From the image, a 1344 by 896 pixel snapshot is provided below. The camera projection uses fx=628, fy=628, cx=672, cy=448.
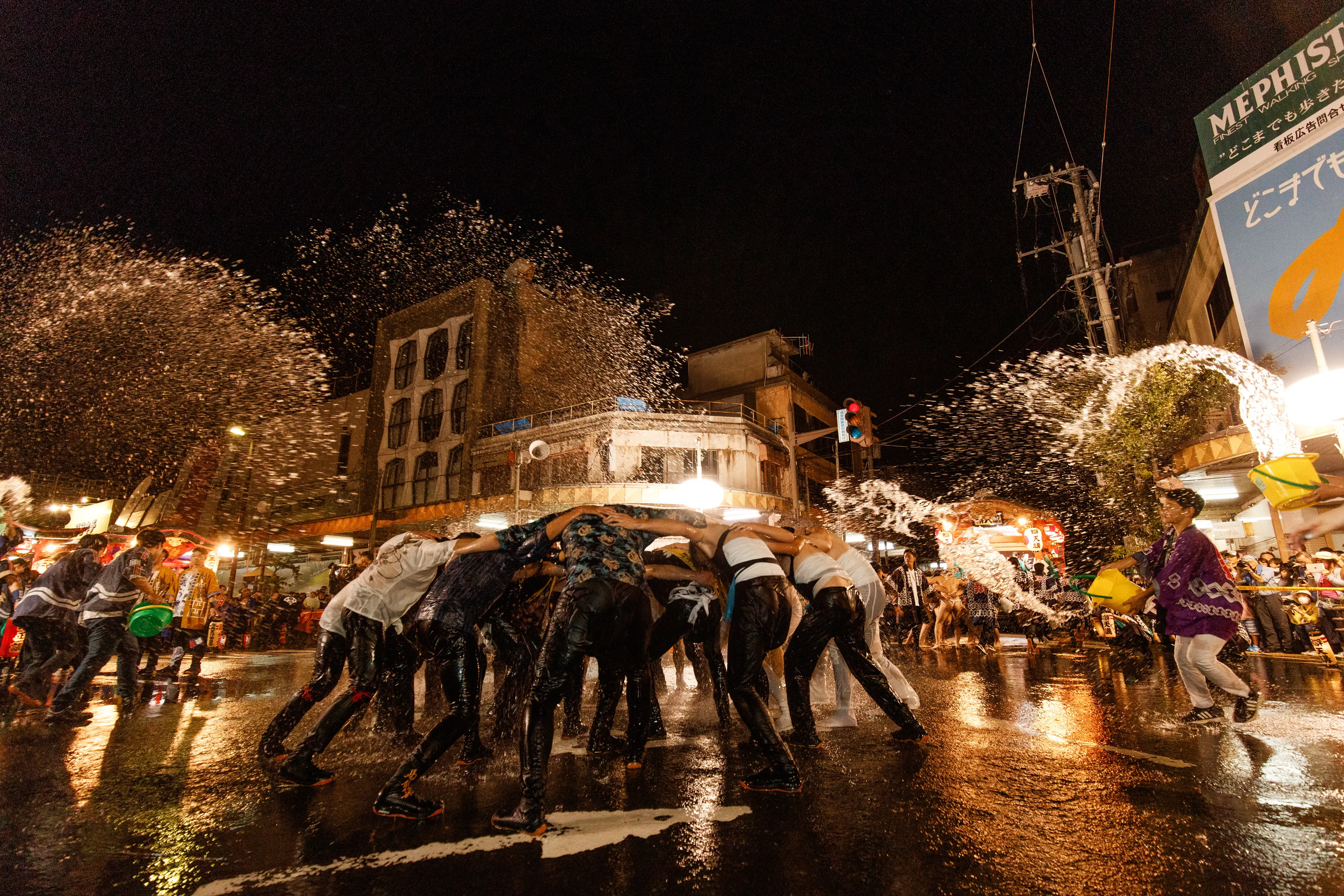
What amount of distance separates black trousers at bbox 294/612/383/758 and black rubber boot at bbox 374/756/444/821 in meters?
0.89

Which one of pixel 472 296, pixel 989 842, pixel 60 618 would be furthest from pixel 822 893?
pixel 472 296

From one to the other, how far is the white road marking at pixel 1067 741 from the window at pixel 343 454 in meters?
37.5

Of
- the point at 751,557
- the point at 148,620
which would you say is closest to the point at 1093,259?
the point at 751,557

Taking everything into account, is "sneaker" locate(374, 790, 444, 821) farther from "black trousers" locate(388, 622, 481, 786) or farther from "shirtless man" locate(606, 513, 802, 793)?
"shirtless man" locate(606, 513, 802, 793)

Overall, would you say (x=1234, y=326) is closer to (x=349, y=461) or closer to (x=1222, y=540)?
(x=1222, y=540)

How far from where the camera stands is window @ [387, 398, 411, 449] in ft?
114

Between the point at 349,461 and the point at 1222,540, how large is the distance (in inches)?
1535

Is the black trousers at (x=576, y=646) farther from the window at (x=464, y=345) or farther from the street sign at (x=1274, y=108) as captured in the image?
the window at (x=464, y=345)

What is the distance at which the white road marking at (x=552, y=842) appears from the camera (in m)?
2.53

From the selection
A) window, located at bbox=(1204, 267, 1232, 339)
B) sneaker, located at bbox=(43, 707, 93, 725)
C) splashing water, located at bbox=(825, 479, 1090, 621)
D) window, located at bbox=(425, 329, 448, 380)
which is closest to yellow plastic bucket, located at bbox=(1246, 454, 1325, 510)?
splashing water, located at bbox=(825, 479, 1090, 621)

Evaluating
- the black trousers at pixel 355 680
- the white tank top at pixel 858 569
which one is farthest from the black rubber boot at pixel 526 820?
the white tank top at pixel 858 569

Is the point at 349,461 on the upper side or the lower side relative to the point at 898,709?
upper

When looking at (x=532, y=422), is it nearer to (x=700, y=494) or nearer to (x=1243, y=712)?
(x=700, y=494)

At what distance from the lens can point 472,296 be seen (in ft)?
112
